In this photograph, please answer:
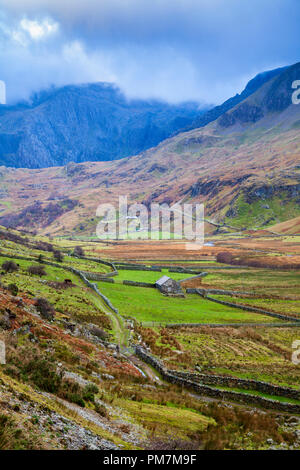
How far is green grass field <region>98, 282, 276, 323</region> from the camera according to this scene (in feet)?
164

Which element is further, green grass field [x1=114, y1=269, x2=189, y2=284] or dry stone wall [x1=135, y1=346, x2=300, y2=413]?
green grass field [x1=114, y1=269, x2=189, y2=284]

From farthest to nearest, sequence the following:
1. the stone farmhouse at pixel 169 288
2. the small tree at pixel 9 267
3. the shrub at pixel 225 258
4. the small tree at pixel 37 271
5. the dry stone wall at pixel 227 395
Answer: the shrub at pixel 225 258 < the stone farmhouse at pixel 169 288 < the small tree at pixel 37 271 < the small tree at pixel 9 267 < the dry stone wall at pixel 227 395

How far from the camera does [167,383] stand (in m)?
27.2

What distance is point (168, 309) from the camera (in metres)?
54.9

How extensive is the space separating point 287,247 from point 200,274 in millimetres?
66084

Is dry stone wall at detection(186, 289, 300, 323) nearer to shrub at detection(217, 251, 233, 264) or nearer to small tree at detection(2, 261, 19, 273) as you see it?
small tree at detection(2, 261, 19, 273)

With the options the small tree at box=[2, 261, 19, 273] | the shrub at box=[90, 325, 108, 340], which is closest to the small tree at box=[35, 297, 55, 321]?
the shrub at box=[90, 325, 108, 340]

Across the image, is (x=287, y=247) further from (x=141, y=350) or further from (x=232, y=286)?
(x=141, y=350)

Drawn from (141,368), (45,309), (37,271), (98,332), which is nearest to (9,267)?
(37,271)

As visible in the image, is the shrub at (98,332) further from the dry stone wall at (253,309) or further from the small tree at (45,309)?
the dry stone wall at (253,309)

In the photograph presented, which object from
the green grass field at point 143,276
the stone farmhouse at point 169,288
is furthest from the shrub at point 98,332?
the green grass field at point 143,276

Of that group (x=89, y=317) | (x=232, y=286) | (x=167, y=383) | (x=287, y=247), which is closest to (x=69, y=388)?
(x=167, y=383)

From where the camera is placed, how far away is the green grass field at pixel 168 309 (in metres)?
50.1

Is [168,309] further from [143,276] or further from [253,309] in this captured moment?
[143,276]
